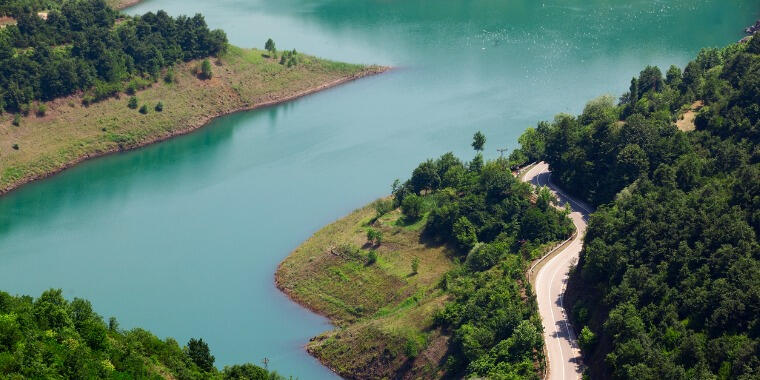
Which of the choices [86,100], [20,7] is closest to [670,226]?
[86,100]

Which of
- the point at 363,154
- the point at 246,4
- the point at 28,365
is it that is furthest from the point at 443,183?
the point at 246,4

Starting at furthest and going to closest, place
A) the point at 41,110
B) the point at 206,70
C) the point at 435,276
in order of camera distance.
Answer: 1. the point at 206,70
2. the point at 41,110
3. the point at 435,276

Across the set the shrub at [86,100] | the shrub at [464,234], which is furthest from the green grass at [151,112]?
the shrub at [464,234]

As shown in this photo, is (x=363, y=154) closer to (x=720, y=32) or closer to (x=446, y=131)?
(x=446, y=131)

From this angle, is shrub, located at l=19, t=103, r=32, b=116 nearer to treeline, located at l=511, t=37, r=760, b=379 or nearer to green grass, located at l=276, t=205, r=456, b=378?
green grass, located at l=276, t=205, r=456, b=378

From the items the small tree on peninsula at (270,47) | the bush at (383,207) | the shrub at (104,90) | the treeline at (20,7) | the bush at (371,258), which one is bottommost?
the bush at (371,258)

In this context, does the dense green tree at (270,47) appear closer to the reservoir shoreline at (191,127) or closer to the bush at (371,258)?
the reservoir shoreline at (191,127)

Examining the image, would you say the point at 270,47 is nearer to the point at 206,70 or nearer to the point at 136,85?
the point at 206,70
